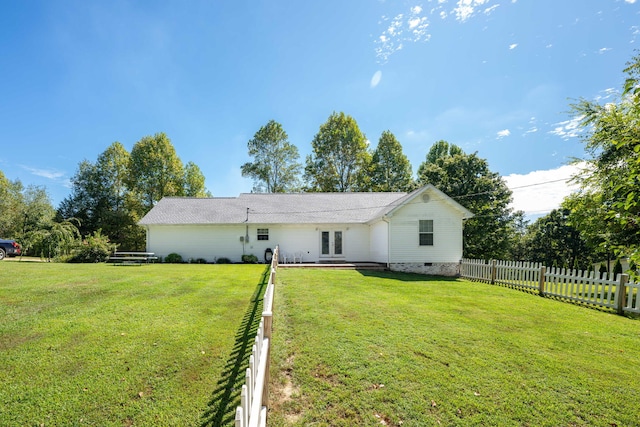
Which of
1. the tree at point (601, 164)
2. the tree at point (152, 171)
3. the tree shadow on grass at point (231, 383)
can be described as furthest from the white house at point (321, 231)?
the tree at point (152, 171)

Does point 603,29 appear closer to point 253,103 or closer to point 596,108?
point 596,108

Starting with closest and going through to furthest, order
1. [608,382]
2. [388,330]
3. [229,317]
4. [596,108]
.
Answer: [608,382] < [388,330] < [229,317] < [596,108]

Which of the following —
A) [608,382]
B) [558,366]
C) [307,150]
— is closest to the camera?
[608,382]

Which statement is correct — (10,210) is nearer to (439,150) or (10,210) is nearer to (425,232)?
(425,232)

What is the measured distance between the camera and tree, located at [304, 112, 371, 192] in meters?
35.8

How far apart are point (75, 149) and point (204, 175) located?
15.7 metres

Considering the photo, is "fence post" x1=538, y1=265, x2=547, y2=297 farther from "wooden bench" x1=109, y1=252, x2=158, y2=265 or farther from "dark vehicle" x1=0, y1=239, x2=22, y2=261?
"dark vehicle" x1=0, y1=239, x2=22, y2=261

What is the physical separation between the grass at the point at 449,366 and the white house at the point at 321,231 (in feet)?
27.1

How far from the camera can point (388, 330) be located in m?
5.73

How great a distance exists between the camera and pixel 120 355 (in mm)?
4391

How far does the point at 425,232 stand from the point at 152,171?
1365 inches

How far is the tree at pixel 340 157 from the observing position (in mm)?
35750

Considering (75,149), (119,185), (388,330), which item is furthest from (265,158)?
(388,330)

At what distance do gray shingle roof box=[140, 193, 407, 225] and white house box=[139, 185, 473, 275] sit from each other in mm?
73
